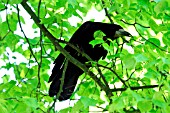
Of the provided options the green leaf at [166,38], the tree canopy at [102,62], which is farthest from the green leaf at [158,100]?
the green leaf at [166,38]

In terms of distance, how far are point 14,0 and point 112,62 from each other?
0.96m

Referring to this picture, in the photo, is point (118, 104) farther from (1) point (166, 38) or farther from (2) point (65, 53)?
(2) point (65, 53)

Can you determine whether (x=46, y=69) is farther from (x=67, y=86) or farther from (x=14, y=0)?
(x=14, y=0)

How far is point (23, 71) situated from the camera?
376 cm

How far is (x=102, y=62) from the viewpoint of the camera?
11.1 feet

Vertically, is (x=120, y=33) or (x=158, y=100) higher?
(x=120, y=33)

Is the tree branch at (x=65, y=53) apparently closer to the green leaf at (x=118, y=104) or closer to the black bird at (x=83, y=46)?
the black bird at (x=83, y=46)

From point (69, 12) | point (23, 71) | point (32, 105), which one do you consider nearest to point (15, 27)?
point (23, 71)

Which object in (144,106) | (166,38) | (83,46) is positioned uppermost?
(83,46)

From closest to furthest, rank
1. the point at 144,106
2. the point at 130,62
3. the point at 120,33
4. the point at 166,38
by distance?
the point at 130,62 → the point at 144,106 → the point at 166,38 → the point at 120,33

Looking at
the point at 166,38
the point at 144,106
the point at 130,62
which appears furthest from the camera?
the point at 166,38

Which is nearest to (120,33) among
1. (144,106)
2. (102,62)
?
(102,62)

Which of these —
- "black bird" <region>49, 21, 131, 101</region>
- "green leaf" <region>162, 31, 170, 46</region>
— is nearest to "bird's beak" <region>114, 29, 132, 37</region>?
"black bird" <region>49, 21, 131, 101</region>

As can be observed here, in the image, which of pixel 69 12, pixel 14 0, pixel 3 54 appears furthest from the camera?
pixel 3 54
